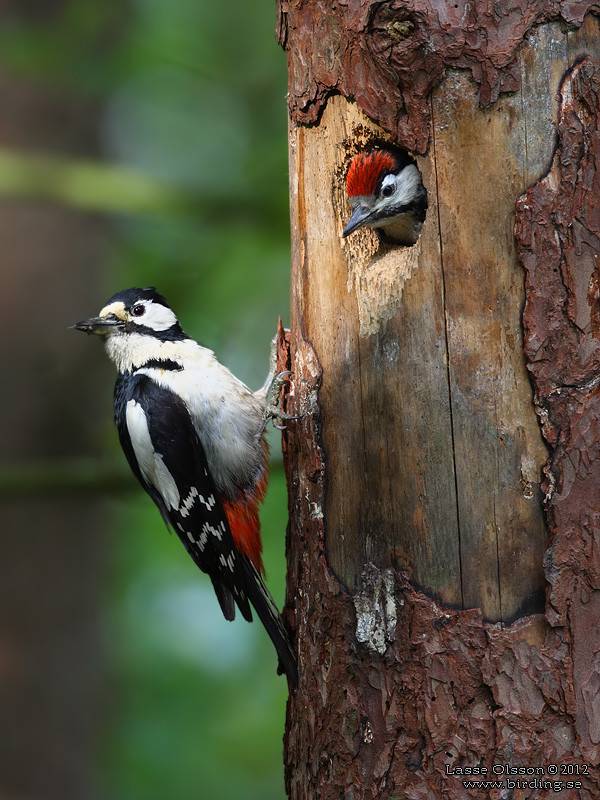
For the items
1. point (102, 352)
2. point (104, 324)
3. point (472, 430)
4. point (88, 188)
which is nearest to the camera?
point (472, 430)

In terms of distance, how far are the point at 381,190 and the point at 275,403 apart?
1.07 m

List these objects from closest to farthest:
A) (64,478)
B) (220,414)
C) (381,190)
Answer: (381,190) → (220,414) → (64,478)

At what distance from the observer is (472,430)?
237 cm

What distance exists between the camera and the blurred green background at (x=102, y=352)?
4.30 meters

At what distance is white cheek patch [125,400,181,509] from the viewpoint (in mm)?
3602

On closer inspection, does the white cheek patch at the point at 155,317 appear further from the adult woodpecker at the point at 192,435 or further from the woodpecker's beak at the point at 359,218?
the woodpecker's beak at the point at 359,218

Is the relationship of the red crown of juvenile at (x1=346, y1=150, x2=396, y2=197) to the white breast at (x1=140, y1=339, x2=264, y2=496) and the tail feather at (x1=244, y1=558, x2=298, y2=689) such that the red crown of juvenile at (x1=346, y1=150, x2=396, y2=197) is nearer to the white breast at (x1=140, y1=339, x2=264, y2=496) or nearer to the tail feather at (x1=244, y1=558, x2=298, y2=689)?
the white breast at (x1=140, y1=339, x2=264, y2=496)

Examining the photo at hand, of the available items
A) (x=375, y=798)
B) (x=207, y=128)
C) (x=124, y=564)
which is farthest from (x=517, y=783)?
(x=207, y=128)

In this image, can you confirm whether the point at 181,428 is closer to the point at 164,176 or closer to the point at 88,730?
the point at 164,176

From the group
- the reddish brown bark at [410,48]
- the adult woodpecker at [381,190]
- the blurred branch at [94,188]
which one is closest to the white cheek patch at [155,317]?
the blurred branch at [94,188]

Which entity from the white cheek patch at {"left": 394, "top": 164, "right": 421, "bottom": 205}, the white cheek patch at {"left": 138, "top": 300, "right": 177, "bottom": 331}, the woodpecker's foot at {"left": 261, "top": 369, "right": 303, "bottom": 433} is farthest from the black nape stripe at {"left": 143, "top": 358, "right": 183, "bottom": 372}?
the white cheek patch at {"left": 394, "top": 164, "right": 421, "bottom": 205}

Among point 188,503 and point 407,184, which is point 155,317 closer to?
point 188,503

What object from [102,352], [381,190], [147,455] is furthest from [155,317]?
[381,190]

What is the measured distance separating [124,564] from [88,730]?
1.37 meters
